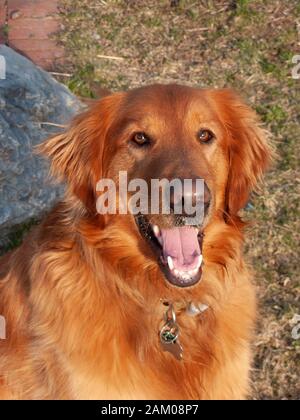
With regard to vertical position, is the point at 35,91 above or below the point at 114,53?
below

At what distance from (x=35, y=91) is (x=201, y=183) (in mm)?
2624

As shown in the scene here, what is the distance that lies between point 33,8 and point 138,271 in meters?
4.02

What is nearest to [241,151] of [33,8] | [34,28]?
[34,28]

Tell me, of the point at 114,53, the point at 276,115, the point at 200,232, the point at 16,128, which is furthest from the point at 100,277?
the point at 114,53

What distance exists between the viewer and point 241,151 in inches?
135

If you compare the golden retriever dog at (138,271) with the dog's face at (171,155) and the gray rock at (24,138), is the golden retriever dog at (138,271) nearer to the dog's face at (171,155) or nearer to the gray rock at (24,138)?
the dog's face at (171,155)

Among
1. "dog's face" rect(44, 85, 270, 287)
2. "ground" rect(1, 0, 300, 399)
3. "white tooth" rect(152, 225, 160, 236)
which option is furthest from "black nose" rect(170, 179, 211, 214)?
"ground" rect(1, 0, 300, 399)

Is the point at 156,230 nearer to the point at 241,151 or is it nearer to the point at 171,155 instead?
the point at 171,155

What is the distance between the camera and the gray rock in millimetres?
4801

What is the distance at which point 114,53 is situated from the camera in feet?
20.6

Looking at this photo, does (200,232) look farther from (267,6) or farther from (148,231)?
(267,6)

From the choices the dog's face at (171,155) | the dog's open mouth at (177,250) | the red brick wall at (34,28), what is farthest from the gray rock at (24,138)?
the dog's open mouth at (177,250)

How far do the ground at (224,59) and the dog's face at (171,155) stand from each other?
149cm

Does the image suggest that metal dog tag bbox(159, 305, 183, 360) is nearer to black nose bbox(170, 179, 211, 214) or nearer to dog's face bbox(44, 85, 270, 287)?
dog's face bbox(44, 85, 270, 287)
